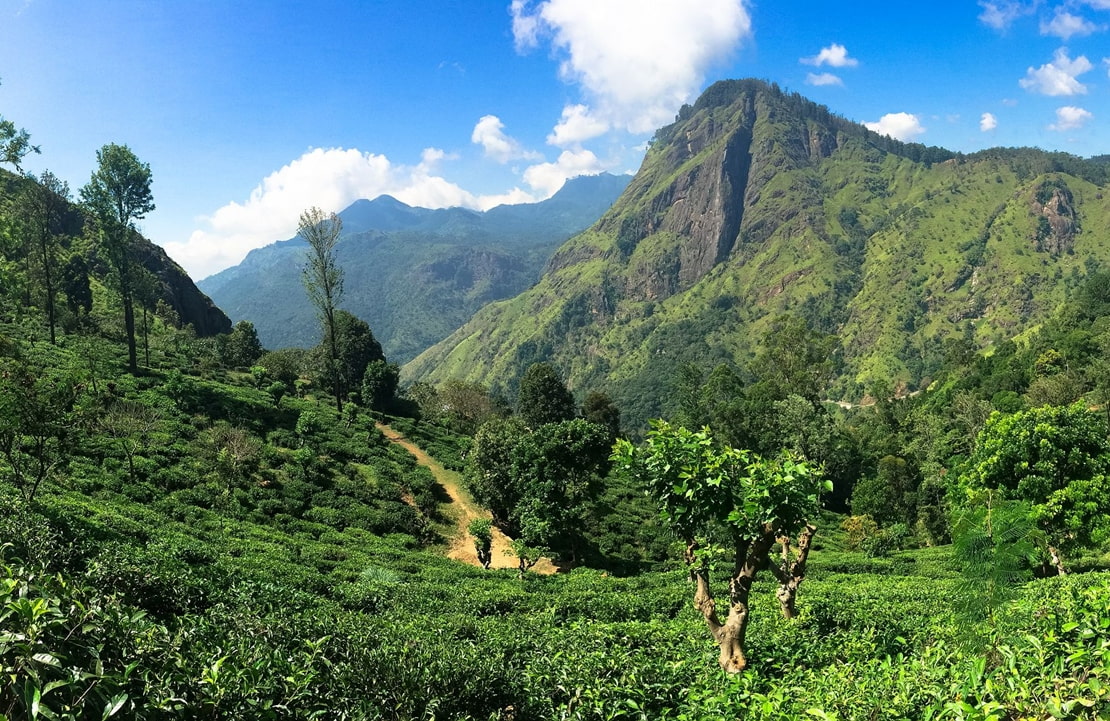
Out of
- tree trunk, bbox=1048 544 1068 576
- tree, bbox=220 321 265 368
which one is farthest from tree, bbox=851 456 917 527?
tree, bbox=220 321 265 368

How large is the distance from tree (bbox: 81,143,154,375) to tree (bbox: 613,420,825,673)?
41.6 meters

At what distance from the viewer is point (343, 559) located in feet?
73.0

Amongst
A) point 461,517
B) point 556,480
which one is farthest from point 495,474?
point 556,480

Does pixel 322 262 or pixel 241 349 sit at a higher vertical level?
pixel 322 262

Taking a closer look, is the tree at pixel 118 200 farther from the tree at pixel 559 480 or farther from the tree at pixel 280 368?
the tree at pixel 559 480

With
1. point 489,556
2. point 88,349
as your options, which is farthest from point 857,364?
point 88,349

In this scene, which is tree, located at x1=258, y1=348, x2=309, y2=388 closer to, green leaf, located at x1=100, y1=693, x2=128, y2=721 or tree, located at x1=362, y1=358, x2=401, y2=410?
tree, located at x1=362, y1=358, x2=401, y2=410

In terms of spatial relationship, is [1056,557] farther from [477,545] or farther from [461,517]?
[461,517]

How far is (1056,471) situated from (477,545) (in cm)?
2520

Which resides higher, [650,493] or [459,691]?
[650,493]

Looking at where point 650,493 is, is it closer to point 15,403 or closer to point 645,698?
point 645,698

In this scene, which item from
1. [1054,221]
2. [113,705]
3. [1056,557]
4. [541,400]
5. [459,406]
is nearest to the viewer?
[113,705]

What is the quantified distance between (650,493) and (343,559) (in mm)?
17722

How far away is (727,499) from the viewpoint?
8289 mm
